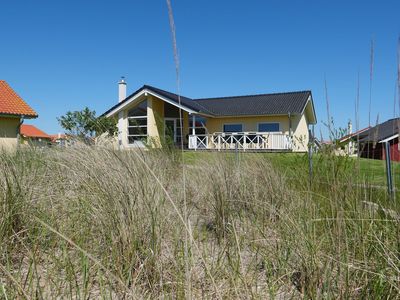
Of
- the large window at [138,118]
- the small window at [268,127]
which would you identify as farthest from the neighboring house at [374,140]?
the large window at [138,118]

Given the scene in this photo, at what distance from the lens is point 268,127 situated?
22562 millimetres

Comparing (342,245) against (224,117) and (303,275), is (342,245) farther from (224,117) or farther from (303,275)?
(224,117)

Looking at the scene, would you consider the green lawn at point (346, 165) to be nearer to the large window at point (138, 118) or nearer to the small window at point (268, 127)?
the small window at point (268, 127)

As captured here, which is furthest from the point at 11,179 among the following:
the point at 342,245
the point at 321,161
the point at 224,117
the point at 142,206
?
the point at 224,117

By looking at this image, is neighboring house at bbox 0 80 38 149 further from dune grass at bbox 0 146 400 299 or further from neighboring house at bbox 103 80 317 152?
dune grass at bbox 0 146 400 299

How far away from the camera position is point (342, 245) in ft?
6.04

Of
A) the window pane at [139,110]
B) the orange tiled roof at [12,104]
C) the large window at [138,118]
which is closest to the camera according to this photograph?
the orange tiled roof at [12,104]

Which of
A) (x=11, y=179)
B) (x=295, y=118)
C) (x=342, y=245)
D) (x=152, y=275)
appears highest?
(x=295, y=118)

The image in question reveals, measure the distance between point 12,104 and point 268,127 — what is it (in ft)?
55.3

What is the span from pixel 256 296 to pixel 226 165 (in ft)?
9.20

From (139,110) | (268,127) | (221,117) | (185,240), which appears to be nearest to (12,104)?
(139,110)

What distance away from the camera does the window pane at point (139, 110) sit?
77.8 feet

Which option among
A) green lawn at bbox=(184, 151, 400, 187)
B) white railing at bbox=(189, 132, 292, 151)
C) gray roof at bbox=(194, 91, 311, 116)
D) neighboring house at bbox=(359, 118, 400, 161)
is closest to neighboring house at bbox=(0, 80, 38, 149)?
white railing at bbox=(189, 132, 292, 151)

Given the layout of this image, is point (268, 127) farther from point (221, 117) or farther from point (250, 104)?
point (221, 117)
